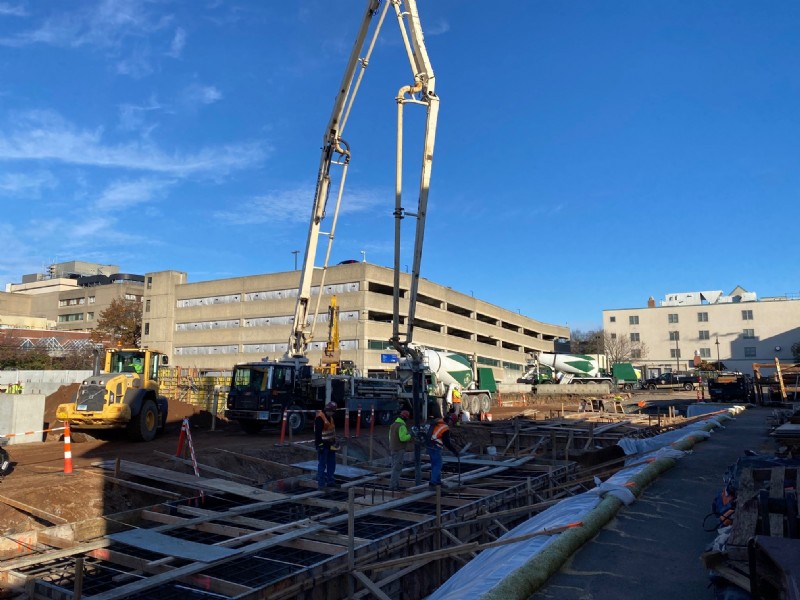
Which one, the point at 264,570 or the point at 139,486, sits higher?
the point at 139,486

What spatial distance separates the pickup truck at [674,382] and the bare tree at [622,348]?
25.7 m

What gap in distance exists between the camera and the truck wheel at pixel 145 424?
18156 millimetres

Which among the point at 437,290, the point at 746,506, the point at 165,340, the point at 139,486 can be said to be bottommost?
the point at 139,486

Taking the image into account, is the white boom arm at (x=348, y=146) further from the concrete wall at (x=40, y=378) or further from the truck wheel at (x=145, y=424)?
the concrete wall at (x=40, y=378)

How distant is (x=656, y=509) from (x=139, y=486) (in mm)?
9367

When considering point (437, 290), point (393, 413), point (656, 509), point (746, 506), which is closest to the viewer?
point (746, 506)

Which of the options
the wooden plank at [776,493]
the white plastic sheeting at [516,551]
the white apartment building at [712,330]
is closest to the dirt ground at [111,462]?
the white plastic sheeting at [516,551]

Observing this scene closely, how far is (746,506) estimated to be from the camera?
544 centimetres

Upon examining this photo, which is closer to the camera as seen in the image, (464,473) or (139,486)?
(139,486)

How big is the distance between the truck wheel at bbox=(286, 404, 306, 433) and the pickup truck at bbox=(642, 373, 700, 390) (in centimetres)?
4475

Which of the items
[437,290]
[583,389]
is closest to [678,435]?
[583,389]

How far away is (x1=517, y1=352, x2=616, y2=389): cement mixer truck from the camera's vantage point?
50.4m

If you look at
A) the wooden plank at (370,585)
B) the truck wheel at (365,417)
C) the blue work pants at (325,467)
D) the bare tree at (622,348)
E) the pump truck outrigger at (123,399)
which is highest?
the bare tree at (622,348)

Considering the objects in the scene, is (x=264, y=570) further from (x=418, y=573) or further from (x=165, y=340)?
(x=165, y=340)
